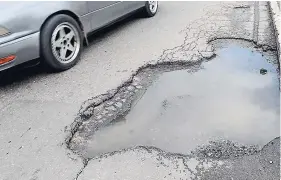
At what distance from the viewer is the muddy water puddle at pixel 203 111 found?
3111 mm

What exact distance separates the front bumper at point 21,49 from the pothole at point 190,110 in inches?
43.4

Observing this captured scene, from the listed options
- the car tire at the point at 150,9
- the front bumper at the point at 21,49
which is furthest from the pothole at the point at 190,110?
the car tire at the point at 150,9

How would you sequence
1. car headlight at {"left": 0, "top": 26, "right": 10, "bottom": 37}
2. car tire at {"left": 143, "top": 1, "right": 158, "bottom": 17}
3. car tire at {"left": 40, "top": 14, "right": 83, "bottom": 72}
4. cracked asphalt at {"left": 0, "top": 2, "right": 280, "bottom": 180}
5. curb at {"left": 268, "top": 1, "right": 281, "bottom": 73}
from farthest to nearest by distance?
car tire at {"left": 143, "top": 1, "right": 158, "bottom": 17}
curb at {"left": 268, "top": 1, "right": 281, "bottom": 73}
car tire at {"left": 40, "top": 14, "right": 83, "bottom": 72}
car headlight at {"left": 0, "top": 26, "right": 10, "bottom": 37}
cracked asphalt at {"left": 0, "top": 2, "right": 280, "bottom": 180}

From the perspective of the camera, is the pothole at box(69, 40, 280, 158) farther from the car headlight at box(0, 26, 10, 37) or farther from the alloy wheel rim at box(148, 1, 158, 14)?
the alloy wheel rim at box(148, 1, 158, 14)

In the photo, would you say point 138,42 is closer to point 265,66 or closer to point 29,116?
point 265,66

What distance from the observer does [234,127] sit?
10.6 ft

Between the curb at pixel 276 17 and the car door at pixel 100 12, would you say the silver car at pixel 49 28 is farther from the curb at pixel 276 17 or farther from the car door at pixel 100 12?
the curb at pixel 276 17

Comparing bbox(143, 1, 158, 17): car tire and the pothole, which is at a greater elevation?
bbox(143, 1, 158, 17): car tire

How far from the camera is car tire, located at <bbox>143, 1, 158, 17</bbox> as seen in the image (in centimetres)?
633

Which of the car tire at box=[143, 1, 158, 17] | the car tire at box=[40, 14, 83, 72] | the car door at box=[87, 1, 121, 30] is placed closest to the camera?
the car tire at box=[40, 14, 83, 72]

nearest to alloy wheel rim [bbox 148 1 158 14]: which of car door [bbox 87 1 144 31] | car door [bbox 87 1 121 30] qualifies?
car door [bbox 87 1 144 31]

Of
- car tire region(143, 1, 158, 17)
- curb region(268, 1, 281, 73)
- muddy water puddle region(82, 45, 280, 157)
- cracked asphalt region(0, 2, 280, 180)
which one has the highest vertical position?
car tire region(143, 1, 158, 17)

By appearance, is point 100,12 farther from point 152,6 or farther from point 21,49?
point 152,6

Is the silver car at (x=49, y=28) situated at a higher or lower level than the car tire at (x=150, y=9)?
higher
